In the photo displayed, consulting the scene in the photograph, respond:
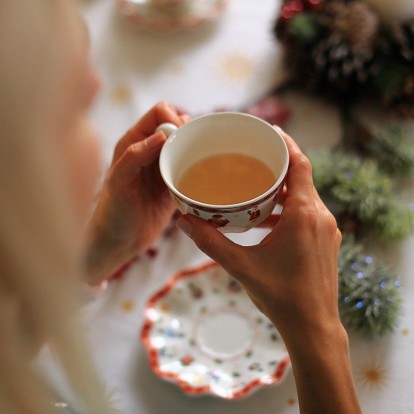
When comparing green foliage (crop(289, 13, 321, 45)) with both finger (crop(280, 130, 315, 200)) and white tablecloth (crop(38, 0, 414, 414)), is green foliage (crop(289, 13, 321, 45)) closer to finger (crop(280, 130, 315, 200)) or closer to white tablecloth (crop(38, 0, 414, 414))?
white tablecloth (crop(38, 0, 414, 414))

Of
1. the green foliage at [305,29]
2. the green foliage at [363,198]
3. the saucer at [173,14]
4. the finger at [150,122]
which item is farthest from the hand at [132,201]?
the saucer at [173,14]

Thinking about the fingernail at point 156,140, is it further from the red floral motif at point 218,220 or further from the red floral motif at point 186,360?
the red floral motif at point 186,360

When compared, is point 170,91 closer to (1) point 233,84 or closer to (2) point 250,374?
(1) point 233,84

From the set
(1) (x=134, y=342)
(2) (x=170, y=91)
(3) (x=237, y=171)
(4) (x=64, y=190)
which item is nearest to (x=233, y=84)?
(2) (x=170, y=91)

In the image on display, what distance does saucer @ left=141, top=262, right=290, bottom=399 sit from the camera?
664 millimetres

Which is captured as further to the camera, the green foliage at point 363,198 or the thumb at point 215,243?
the green foliage at point 363,198

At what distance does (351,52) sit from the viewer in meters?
0.90

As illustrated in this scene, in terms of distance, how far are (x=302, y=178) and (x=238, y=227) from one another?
9 centimetres

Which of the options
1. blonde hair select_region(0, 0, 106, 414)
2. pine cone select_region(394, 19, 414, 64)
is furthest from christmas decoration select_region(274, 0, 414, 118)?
blonde hair select_region(0, 0, 106, 414)

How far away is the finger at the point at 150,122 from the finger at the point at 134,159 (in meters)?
0.05

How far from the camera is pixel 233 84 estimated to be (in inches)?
40.5

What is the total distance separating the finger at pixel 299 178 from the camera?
0.58m

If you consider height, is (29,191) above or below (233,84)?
above

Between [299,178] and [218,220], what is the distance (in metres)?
0.10
